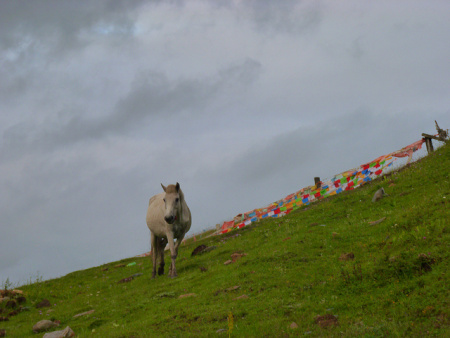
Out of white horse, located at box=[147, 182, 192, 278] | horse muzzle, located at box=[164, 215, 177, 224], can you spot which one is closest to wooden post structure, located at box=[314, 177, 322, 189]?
white horse, located at box=[147, 182, 192, 278]

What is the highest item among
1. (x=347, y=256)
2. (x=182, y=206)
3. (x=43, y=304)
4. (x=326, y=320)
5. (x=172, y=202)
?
(x=172, y=202)

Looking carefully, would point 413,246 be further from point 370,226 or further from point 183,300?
point 183,300

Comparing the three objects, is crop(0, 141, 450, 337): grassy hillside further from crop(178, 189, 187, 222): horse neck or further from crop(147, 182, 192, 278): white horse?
crop(178, 189, 187, 222): horse neck

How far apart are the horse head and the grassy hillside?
268 centimetres

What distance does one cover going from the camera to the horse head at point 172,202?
1848 centimetres

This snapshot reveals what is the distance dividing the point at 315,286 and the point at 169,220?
26.5ft

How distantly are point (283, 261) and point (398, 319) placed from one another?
268 inches

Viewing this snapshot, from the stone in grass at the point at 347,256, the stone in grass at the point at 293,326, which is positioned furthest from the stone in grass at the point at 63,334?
the stone in grass at the point at 347,256

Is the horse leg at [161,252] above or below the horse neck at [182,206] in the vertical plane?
below

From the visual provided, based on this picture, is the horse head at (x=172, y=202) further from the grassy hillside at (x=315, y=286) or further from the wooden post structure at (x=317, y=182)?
the wooden post structure at (x=317, y=182)

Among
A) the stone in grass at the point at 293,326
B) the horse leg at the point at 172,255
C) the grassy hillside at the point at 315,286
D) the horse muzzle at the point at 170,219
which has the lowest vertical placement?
the stone in grass at the point at 293,326

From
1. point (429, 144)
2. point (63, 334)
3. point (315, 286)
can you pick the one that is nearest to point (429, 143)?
point (429, 144)

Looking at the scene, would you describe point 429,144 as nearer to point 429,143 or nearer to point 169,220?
point 429,143

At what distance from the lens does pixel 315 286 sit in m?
12.3
